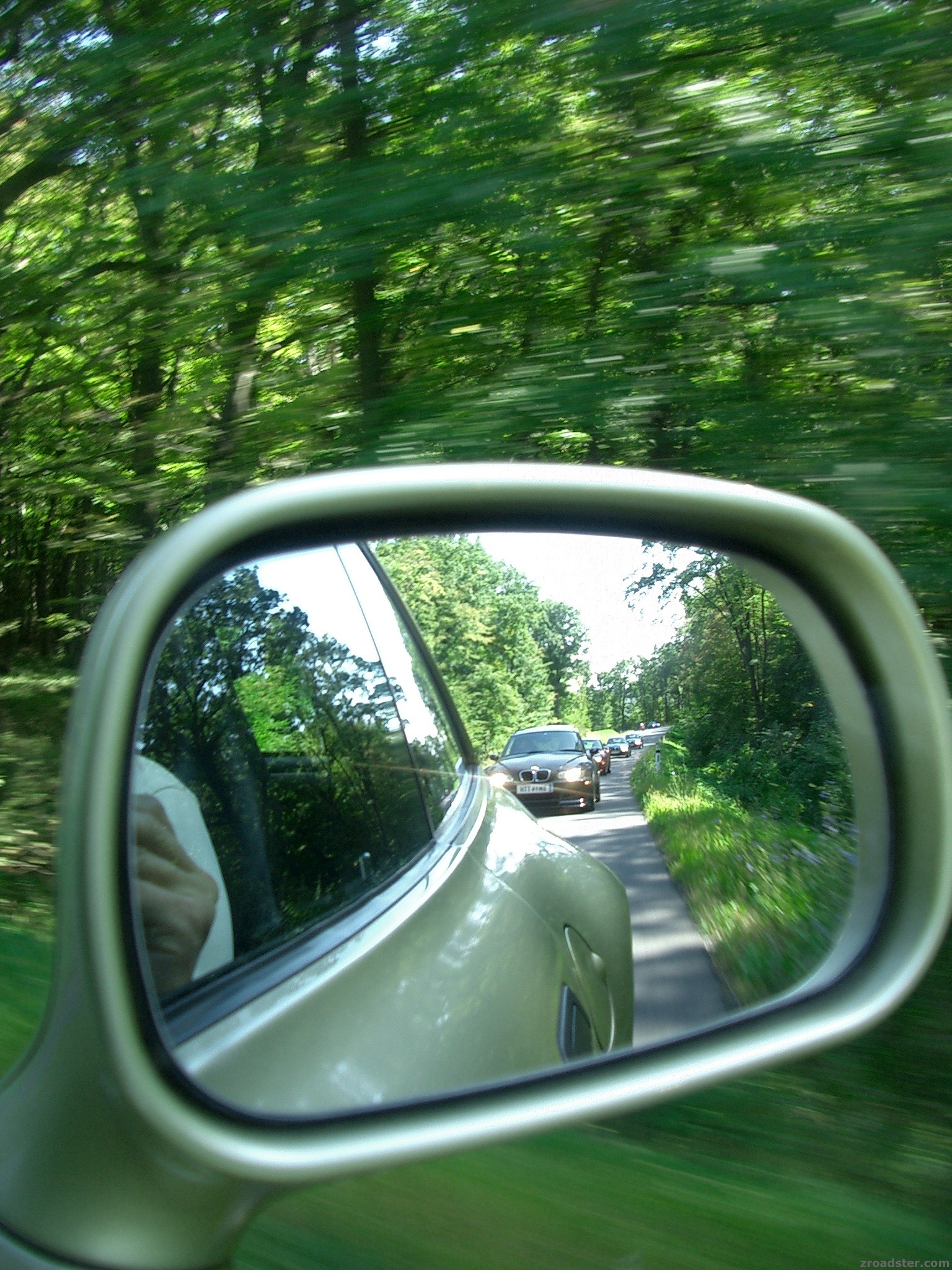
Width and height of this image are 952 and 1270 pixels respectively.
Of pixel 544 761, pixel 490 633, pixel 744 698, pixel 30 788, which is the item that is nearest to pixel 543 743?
pixel 544 761

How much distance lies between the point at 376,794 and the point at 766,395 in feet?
8.42

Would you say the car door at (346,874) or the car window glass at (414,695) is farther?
the car window glass at (414,695)

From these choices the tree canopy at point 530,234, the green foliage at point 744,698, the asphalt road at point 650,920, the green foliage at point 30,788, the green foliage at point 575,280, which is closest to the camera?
the asphalt road at point 650,920

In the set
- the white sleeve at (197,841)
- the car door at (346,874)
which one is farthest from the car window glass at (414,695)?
the white sleeve at (197,841)

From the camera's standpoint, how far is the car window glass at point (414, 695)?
1584mm

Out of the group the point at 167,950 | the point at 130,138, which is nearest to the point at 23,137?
the point at 130,138

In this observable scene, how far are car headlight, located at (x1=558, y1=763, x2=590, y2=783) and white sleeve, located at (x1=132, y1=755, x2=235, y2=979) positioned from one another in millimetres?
525

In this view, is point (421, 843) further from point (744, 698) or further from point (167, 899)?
point (167, 899)

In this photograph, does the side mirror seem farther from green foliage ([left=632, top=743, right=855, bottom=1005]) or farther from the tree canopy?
the tree canopy

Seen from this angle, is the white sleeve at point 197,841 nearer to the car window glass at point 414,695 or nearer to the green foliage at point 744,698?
the car window glass at point 414,695

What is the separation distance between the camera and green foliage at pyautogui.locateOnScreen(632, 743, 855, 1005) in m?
1.45

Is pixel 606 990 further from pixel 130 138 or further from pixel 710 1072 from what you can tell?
pixel 130 138

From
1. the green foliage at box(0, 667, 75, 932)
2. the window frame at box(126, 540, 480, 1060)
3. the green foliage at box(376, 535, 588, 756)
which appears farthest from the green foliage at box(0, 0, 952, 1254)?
the green foliage at box(376, 535, 588, 756)

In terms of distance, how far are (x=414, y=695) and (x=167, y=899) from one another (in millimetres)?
593
